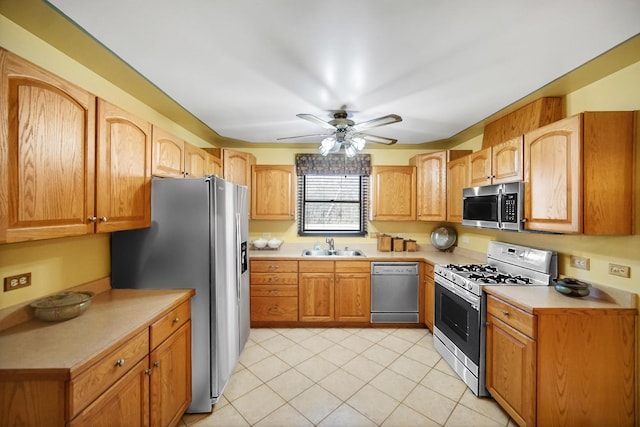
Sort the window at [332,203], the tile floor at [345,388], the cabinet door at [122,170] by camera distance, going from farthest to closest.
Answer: the window at [332,203]
the tile floor at [345,388]
the cabinet door at [122,170]

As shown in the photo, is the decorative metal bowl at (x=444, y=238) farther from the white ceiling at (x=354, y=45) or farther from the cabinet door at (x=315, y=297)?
the white ceiling at (x=354, y=45)

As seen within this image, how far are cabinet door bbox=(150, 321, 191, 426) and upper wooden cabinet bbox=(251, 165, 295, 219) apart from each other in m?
1.89

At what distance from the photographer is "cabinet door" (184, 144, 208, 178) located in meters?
2.43

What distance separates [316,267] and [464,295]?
1614 millimetres

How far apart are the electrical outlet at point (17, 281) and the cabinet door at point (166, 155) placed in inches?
35.9

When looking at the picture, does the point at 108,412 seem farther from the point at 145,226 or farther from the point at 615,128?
the point at 615,128

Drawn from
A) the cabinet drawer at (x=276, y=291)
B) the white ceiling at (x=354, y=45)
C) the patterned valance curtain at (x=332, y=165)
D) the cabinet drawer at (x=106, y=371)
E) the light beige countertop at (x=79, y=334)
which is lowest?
the cabinet drawer at (x=276, y=291)

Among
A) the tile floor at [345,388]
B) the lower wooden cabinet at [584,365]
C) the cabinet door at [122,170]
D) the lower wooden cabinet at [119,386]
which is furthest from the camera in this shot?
the tile floor at [345,388]

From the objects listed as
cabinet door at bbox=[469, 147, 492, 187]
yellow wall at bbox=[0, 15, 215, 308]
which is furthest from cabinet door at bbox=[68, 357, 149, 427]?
cabinet door at bbox=[469, 147, 492, 187]

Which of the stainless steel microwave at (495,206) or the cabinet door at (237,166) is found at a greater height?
the cabinet door at (237,166)

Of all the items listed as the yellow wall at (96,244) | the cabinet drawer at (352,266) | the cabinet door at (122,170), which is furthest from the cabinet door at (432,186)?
the cabinet door at (122,170)

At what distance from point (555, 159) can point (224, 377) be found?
2.97 metres

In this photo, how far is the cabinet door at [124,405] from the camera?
1071 mm

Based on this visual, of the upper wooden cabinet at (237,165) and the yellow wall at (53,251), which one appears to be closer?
the yellow wall at (53,251)
